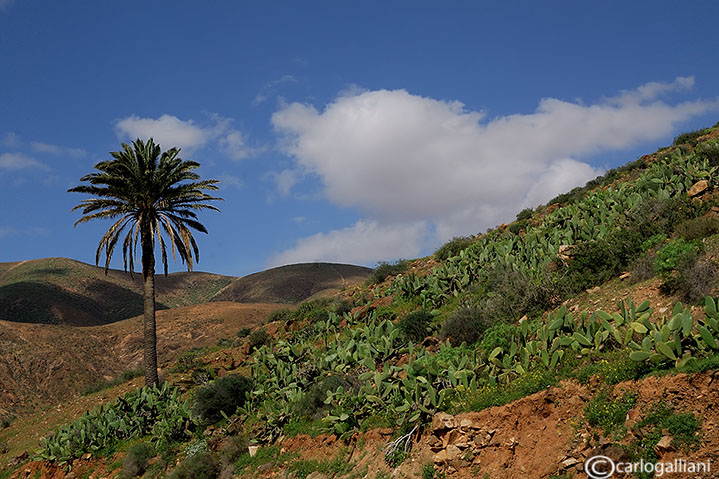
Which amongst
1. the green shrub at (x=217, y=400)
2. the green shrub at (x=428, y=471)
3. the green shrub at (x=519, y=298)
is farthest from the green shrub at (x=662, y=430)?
the green shrub at (x=217, y=400)

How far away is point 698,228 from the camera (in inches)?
467

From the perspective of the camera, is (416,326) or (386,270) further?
(386,270)

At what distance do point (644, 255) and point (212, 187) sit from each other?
17237 millimetres

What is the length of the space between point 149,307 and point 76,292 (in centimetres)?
7320

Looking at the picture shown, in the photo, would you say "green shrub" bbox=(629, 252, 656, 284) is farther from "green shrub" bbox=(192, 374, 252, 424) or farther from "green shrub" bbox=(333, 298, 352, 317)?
"green shrub" bbox=(333, 298, 352, 317)

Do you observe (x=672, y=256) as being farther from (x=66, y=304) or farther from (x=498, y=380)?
(x=66, y=304)

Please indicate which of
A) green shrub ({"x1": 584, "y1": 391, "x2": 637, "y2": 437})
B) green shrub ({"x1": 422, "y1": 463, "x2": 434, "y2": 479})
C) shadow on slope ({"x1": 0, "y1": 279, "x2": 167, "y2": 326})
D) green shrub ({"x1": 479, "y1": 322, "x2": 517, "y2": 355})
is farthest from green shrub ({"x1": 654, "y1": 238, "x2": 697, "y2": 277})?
shadow on slope ({"x1": 0, "y1": 279, "x2": 167, "y2": 326})

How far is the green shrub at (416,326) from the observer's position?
14.3 meters

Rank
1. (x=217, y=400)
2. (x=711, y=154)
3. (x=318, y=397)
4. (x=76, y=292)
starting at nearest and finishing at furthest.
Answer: (x=318, y=397)
(x=217, y=400)
(x=711, y=154)
(x=76, y=292)

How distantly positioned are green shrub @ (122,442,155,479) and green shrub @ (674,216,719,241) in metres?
15.4

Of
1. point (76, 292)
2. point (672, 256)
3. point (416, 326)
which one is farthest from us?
point (76, 292)

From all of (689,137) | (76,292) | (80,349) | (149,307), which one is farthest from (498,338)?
(76,292)

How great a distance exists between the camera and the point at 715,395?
21.0 ft

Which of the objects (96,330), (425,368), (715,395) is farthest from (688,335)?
(96,330)
